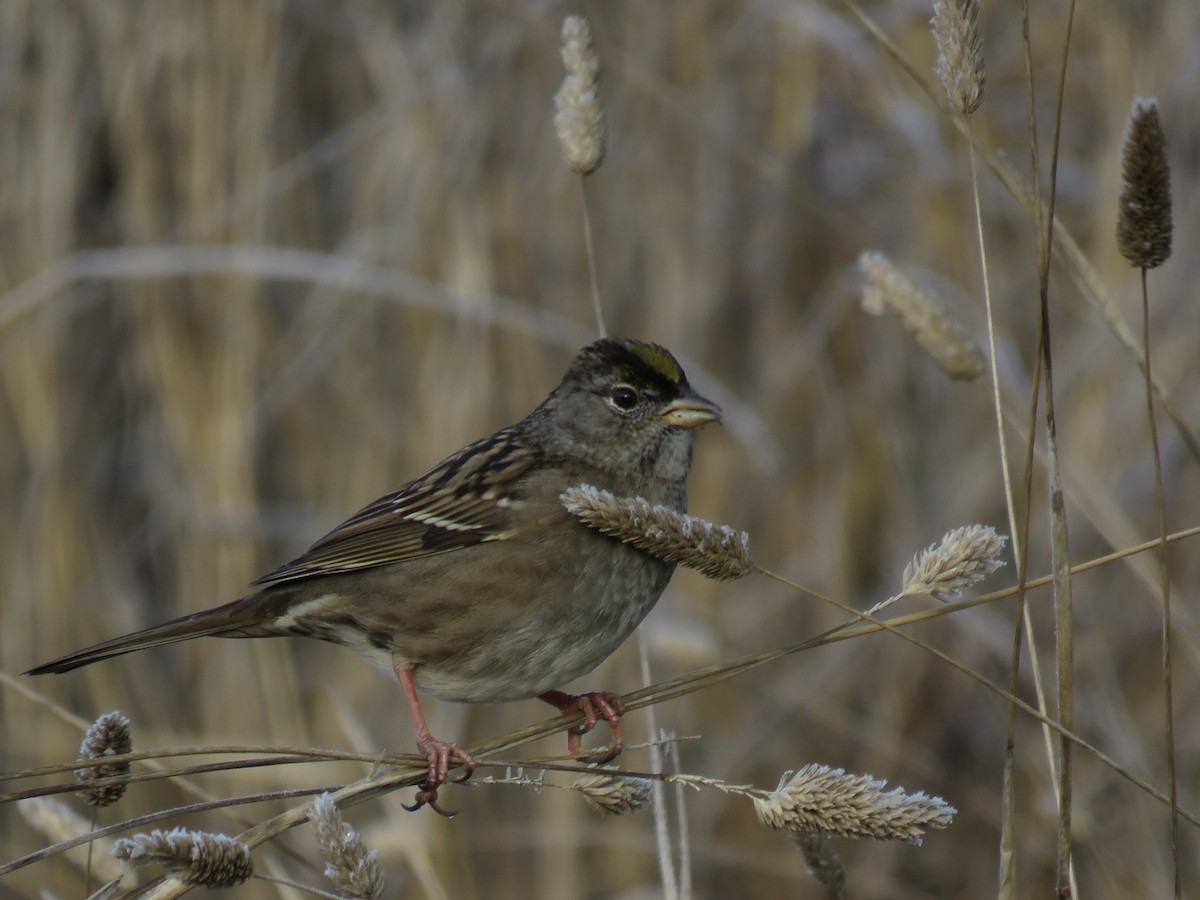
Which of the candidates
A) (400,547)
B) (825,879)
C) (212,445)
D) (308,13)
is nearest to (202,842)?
(825,879)

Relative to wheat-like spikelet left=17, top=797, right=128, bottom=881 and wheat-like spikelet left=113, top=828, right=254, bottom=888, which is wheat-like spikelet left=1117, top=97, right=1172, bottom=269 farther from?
wheat-like spikelet left=17, top=797, right=128, bottom=881

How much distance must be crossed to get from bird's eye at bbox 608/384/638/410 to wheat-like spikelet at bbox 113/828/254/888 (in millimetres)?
1659

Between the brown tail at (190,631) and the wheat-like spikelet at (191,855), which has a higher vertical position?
the brown tail at (190,631)

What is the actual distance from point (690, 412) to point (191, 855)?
1693 mm

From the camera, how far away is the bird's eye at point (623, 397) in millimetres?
2961

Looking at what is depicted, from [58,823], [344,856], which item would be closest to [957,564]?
[344,856]

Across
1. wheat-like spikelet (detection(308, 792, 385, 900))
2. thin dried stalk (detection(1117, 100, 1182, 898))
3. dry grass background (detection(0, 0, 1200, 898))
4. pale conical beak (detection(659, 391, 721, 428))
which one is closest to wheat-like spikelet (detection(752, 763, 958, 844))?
thin dried stalk (detection(1117, 100, 1182, 898))

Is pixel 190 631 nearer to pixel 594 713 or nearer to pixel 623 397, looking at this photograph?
pixel 594 713

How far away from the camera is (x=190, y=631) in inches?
99.7

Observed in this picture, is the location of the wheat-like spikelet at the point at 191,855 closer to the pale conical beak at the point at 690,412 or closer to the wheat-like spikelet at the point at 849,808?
the wheat-like spikelet at the point at 849,808

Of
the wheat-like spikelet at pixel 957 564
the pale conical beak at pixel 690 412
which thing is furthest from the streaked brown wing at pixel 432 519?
the wheat-like spikelet at pixel 957 564

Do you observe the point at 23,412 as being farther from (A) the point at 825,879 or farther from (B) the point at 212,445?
(A) the point at 825,879

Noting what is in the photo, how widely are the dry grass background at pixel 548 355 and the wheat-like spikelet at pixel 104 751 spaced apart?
85.5 inches

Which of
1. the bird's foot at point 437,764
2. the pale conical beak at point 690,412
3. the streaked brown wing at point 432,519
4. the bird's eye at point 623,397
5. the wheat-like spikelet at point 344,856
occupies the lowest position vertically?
the wheat-like spikelet at point 344,856
